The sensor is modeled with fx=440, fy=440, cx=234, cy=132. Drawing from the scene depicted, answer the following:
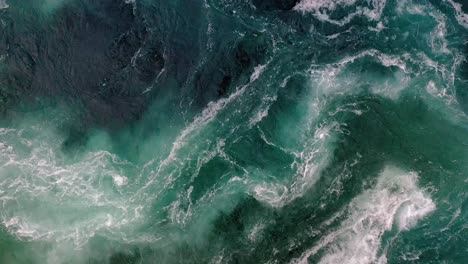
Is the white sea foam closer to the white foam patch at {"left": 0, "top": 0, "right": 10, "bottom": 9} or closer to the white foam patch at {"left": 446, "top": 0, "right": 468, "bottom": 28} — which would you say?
the white foam patch at {"left": 0, "top": 0, "right": 10, "bottom": 9}

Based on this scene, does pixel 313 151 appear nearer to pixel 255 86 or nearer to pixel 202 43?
pixel 255 86

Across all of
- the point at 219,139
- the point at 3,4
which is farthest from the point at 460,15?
the point at 3,4

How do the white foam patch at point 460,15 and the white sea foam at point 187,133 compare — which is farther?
the white foam patch at point 460,15

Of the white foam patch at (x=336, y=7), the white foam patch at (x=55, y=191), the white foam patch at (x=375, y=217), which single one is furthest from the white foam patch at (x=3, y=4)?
the white foam patch at (x=375, y=217)

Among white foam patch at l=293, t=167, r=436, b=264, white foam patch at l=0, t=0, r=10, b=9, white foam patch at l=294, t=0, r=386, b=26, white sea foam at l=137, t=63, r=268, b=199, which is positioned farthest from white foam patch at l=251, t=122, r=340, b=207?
white foam patch at l=0, t=0, r=10, b=9

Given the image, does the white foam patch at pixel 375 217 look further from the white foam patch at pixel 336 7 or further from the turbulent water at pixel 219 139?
the white foam patch at pixel 336 7

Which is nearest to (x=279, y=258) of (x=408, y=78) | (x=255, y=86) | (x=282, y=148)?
(x=282, y=148)
